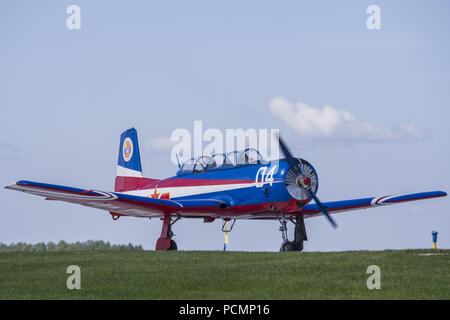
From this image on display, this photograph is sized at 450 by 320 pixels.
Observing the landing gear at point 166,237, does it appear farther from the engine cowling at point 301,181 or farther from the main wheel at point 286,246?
the engine cowling at point 301,181

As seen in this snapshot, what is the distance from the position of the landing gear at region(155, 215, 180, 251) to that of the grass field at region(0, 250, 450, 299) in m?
5.38

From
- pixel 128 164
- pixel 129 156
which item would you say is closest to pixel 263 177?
pixel 128 164

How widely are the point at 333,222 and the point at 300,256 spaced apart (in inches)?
102

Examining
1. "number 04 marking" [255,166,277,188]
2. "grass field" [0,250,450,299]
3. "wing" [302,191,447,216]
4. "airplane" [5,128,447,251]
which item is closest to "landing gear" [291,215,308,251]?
"airplane" [5,128,447,251]

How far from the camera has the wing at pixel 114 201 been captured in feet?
82.8

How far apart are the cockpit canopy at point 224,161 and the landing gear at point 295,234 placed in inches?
90.6

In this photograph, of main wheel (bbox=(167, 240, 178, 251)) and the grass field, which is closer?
the grass field

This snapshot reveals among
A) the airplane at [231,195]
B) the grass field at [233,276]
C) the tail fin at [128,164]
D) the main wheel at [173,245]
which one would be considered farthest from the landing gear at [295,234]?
the tail fin at [128,164]

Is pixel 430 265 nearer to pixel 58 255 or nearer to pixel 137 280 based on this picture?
pixel 137 280

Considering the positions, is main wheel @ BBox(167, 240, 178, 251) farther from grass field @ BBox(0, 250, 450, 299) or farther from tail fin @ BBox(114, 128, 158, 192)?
tail fin @ BBox(114, 128, 158, 192)

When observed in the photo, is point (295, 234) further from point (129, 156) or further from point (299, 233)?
point (129, 156)

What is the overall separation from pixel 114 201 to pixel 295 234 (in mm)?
6955

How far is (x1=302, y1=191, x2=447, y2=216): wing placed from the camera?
29.2 m
